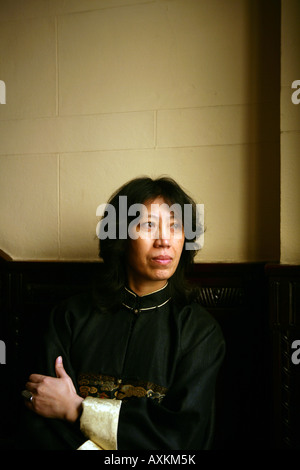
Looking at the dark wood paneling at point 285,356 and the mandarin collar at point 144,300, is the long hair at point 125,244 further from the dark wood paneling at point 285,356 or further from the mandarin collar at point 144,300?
the dark wood paneling at point 285,356

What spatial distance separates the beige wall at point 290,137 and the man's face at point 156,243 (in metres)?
0.55

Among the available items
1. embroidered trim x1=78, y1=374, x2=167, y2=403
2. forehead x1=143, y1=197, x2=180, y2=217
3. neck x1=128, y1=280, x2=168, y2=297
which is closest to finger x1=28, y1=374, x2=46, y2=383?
embroidered trim x1=78, y1=374, x2=167, y2=403

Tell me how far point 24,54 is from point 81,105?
1.69 ft

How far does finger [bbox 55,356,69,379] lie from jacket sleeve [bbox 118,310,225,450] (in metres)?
0.27

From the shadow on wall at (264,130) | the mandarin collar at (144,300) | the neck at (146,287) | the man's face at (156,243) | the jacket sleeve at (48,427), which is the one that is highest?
the shadow on wall at (264,130)

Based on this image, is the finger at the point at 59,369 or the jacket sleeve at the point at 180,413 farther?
the finger at the point at 59,369

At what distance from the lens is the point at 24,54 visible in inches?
88.5

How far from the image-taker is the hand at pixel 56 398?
1.33m

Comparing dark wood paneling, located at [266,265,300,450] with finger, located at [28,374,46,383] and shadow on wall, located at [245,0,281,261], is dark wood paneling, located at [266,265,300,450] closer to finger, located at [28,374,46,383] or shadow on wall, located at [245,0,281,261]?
shadow on wall, located at [245,0,281,261]

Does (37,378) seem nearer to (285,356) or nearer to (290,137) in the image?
(285,356)

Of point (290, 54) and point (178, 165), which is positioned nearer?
point (290, 54)

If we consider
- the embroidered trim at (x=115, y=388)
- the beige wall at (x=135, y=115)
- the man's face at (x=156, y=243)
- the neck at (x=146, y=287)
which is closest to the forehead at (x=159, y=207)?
the man's face at (x=156, y=243)
